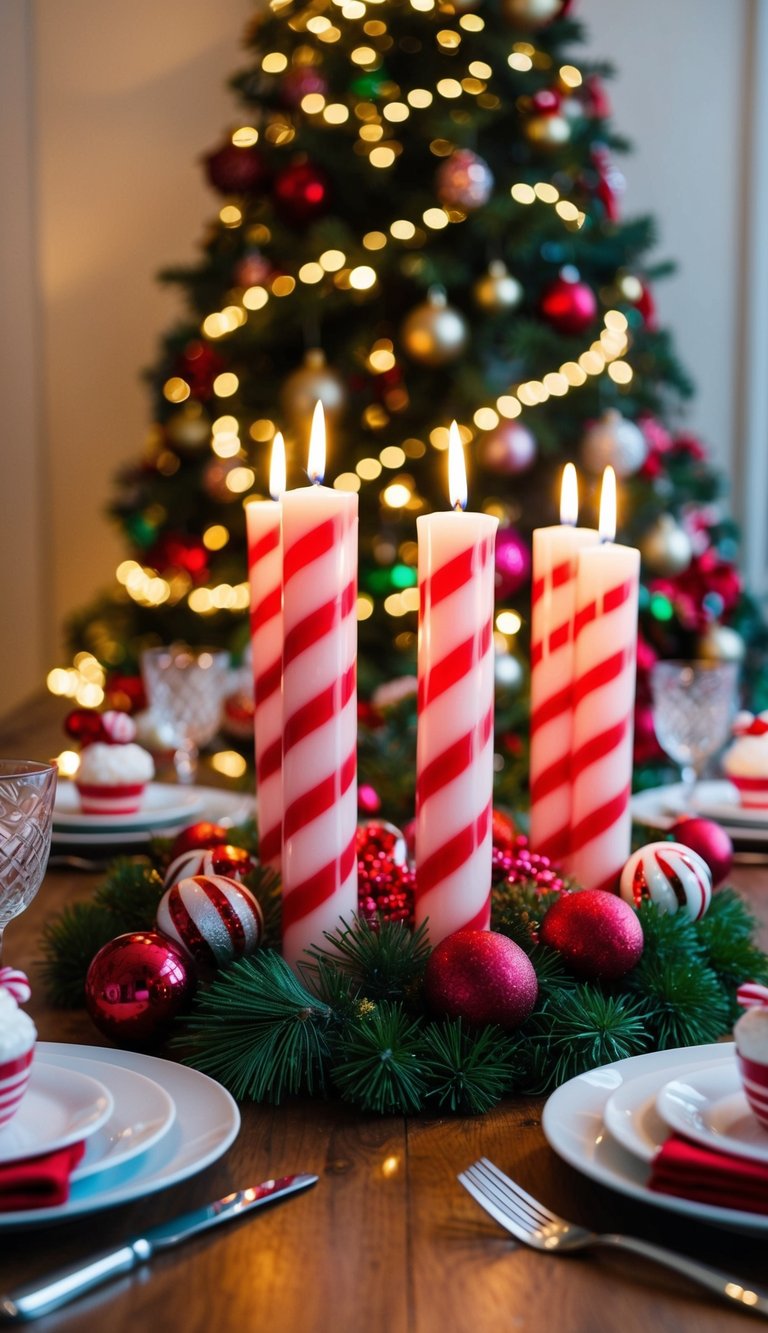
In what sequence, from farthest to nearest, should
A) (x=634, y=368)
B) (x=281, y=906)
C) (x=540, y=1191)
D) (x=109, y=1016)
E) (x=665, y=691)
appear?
1. (x=634, y=368)
2. (x=665, y=691)
3. (x=281, y=906)
4. (x=109, y=1016)
5. (x=540, y=1191)

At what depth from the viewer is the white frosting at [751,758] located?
135cm

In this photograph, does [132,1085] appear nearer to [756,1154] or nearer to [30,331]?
[756,1154]

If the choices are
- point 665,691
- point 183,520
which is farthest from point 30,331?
point 665,691

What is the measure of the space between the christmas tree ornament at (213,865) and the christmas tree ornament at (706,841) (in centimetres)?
37

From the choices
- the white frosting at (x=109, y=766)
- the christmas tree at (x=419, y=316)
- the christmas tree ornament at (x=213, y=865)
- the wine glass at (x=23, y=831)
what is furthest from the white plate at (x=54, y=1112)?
the christmas tree at (x=419, y=316)

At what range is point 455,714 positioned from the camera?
0.81 metres

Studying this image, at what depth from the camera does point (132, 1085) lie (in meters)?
0.68

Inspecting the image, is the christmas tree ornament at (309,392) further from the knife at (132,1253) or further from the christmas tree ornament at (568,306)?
the knife at (132,1253)

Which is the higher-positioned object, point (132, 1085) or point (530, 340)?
point (530, 340)

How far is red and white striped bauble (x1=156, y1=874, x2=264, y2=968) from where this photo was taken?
0.84 metres

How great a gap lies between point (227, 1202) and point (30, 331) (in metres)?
3.80

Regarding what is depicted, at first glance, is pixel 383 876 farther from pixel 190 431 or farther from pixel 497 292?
pixel 190 431

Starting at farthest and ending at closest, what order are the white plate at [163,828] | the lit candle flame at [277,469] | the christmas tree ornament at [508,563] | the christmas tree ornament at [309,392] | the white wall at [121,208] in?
the white wall at [121,208]
the christmas tree ornament at [309,392]
the christmas tree ornament at [508,563]
the white plate at [163,828]
the lit candle flame at [277,469]

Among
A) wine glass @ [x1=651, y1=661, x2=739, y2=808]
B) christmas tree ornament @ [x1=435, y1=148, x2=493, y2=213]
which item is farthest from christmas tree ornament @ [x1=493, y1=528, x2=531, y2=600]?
wine glass @ [x1=651, y1=661, x2=739, y2=808]
